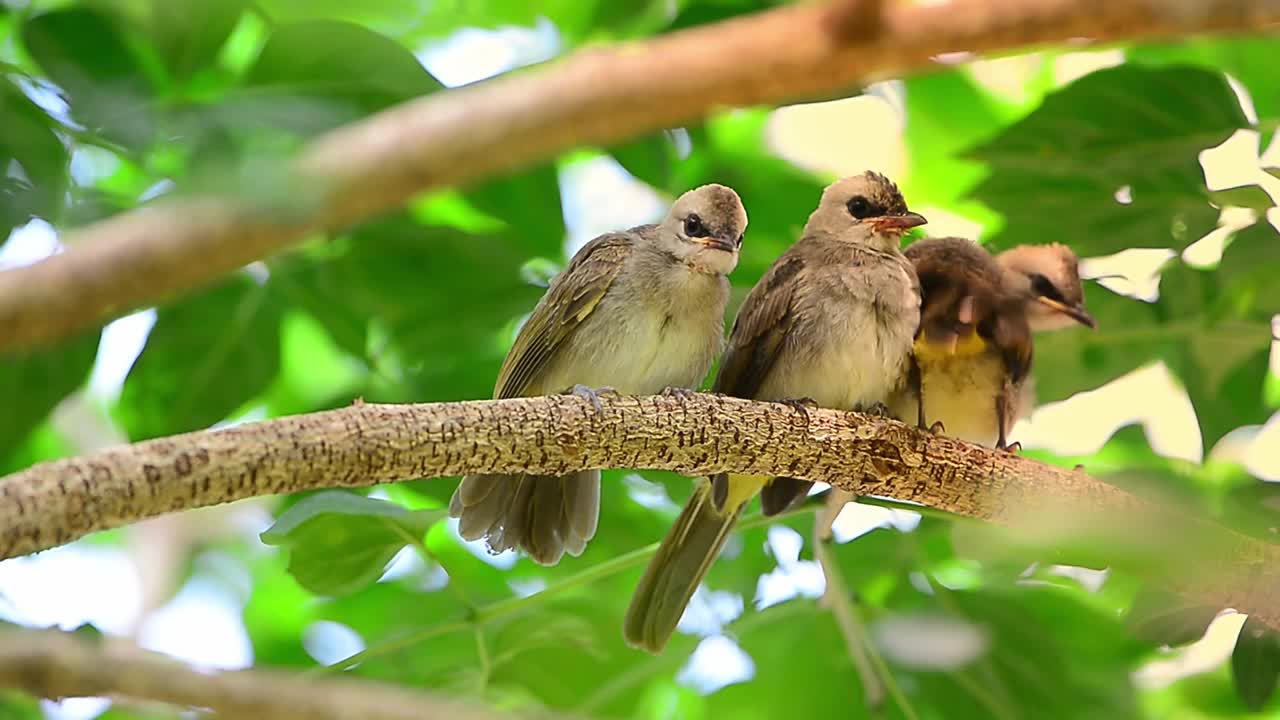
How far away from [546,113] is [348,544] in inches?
117

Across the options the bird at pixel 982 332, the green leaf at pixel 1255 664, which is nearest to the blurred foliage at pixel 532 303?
the green leaf at pixel 1255 664

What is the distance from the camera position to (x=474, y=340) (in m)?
5.07

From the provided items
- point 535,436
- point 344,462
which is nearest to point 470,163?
point 344,462

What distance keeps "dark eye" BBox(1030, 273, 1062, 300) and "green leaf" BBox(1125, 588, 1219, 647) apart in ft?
3.86

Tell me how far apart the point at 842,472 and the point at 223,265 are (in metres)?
2.80

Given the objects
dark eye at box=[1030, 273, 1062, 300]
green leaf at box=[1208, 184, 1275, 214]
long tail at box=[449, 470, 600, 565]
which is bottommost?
long tail at box=[449, 470, 600, 565]

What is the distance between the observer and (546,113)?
1.16 m

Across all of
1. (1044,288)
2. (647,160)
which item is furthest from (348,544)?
(1044,288)

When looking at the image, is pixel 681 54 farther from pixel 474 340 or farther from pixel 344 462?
pixel 474 340

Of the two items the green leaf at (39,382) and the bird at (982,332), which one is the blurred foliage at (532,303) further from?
the bird at (982,332)

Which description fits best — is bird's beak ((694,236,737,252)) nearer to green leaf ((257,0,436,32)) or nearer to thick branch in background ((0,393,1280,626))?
thick branch in background ((0,393,1280,626))

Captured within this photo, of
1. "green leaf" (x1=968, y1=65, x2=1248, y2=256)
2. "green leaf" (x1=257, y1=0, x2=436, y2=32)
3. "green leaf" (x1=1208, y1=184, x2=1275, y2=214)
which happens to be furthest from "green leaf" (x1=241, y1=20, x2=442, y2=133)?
"green leaf" (x1=1208, y1=184, x2=1275, y2=214)

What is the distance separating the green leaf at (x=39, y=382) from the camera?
4082 millimetres

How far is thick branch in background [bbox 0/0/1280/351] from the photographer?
3.33 feet
